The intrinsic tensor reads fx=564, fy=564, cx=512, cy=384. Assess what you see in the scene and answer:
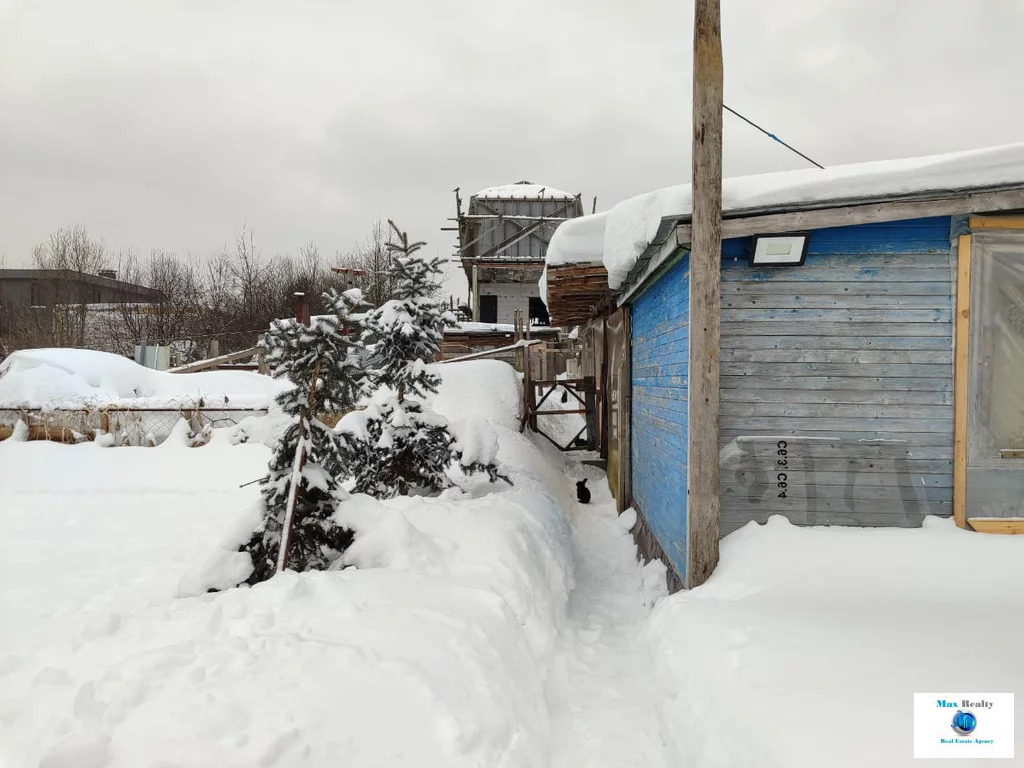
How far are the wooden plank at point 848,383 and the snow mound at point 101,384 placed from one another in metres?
9.31

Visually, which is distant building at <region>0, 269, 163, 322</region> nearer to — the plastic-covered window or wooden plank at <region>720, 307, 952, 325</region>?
wooden plank at <region>720, 307, 952, 325</region>

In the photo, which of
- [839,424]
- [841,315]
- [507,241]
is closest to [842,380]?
[839,424]

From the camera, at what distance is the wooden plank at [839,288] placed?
4.43 m

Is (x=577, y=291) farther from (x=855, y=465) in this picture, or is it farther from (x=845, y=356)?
(x=855, y=465)

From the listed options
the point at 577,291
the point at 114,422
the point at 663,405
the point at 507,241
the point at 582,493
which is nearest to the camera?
the point at 663,405

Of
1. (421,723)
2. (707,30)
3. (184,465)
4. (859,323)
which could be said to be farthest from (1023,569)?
(184,465)

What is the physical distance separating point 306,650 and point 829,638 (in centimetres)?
301

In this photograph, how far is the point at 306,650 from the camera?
9.21 feet

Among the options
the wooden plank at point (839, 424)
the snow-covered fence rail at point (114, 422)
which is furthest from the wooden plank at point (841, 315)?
the snow-covered fence rail at point (114, 422)

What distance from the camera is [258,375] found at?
1612cm

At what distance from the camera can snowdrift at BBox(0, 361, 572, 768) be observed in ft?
7.27

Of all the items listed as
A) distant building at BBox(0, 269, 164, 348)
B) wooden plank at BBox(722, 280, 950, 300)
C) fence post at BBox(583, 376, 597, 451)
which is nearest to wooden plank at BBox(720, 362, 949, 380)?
wooden plank at BBox(722, 280, 950, 300)

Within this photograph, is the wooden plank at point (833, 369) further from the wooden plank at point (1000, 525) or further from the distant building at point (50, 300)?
the distant building at point (50, 300)

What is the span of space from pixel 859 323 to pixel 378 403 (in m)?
4.77
